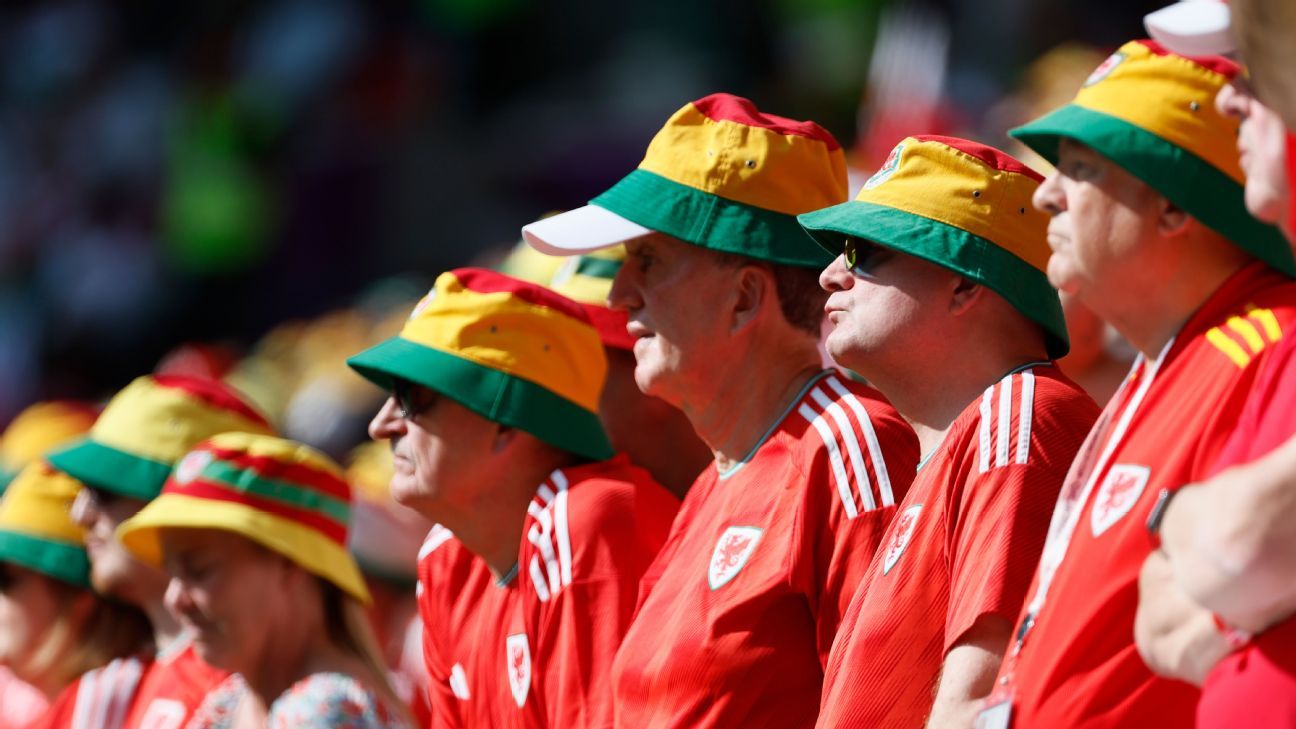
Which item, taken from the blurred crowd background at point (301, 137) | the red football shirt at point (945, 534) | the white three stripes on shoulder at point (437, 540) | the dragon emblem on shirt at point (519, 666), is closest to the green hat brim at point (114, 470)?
the white three stripes on shoulder at point (437, 540)

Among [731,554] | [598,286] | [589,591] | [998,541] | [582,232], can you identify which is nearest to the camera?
[998,541]

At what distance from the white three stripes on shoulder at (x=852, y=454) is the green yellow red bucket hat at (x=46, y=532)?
347cm

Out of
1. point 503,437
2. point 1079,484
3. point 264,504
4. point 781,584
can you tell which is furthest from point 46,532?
point 1079,484

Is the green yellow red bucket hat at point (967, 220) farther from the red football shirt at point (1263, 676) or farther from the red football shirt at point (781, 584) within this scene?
the red football shirt at point (1263, 676)

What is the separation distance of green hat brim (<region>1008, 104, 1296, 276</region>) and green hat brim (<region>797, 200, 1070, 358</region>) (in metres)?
0.68

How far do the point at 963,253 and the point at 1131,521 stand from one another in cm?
101

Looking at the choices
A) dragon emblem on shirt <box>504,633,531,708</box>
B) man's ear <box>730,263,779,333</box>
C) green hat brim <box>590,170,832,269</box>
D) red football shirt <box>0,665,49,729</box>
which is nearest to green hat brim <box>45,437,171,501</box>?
red football shirt <box>0,665,49,729</box>

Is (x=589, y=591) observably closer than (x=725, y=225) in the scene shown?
No

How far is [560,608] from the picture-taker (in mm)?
4734

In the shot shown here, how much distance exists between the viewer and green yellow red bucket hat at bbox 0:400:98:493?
8.98 metres

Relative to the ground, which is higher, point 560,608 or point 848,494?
point 848,494

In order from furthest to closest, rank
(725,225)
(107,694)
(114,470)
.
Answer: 1. (114,470)
2. (107,694)
3. (725,225)

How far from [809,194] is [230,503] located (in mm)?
2031

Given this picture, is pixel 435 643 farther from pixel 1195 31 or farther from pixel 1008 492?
pixel 1195 31
